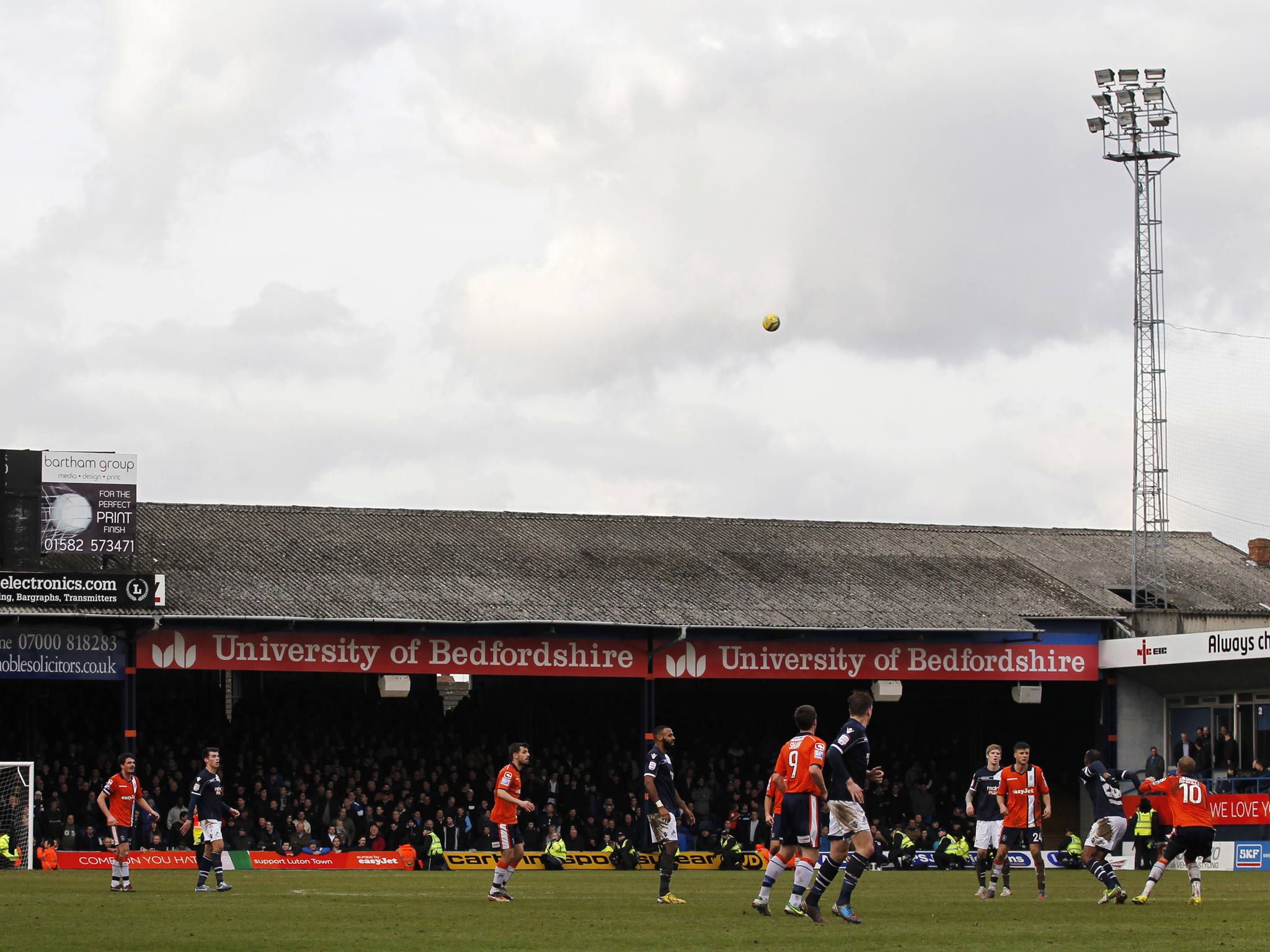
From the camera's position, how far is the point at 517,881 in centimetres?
2773

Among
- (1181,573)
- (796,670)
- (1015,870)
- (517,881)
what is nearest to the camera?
(517,881)

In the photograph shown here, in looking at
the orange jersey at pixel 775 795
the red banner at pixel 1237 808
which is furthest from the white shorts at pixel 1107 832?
the red banner at pixel 1237 808

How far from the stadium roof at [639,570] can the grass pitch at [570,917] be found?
1045 centimetres

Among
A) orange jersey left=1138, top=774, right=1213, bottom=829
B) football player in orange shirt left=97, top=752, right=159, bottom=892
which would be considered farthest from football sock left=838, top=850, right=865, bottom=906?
football player in orange shirt left=97, top=752, right=159, bottom=892

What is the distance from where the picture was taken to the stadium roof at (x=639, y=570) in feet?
122

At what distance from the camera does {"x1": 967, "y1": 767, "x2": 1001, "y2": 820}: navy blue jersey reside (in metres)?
23.0

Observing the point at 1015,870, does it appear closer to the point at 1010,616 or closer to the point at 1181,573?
the point at 1010,616

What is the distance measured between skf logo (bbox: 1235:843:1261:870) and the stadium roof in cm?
662

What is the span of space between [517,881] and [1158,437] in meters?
19.3

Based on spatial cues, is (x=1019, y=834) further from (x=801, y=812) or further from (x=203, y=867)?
(x=203, y=867)

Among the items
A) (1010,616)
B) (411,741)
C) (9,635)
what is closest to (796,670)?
→ (1010,616)

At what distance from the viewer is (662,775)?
20.6 m

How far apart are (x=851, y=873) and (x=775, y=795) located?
247 cm

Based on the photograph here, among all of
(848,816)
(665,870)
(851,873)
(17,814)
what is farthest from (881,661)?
(851,873)
